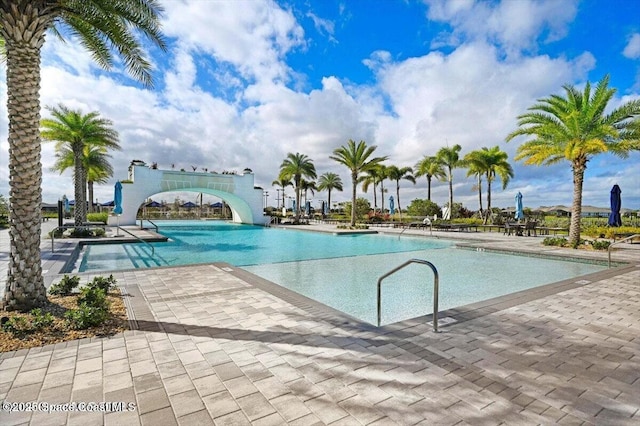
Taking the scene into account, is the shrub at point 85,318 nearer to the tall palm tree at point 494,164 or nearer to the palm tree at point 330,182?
the tall palm tree at point 494,164

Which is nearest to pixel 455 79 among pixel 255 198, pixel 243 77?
pixel 243 77

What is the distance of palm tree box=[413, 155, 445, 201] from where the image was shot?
34.7 meters

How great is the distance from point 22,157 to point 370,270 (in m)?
8.58

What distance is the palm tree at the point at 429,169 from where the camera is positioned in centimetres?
3469

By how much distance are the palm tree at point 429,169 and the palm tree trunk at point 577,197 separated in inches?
796

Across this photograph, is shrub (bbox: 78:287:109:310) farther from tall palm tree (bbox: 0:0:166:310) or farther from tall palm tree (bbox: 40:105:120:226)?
tall palm tree (bbox: 40:105:120:226)

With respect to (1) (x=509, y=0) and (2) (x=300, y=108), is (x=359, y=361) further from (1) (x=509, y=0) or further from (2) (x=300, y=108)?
(2) (x=300, y=108)

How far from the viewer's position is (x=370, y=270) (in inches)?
394

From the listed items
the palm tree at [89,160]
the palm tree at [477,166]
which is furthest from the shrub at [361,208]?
the palm tree at [89,160]

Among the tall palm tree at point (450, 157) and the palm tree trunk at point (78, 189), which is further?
the tall palm tree at point (450, 157)

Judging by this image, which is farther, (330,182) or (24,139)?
(330,182)

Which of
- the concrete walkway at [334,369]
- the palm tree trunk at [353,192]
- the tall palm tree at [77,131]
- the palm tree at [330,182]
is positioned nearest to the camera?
the concrete walkway at [334,369]

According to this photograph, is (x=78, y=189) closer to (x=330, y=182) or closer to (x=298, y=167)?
(x=298, y=167)

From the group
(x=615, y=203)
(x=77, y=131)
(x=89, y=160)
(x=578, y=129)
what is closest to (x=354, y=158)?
(x=578, y=129)
